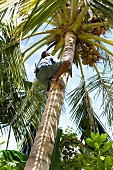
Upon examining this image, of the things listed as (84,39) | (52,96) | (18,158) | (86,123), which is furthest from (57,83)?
(86,123)

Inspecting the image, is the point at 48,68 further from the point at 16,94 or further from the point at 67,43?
the point at 16,94

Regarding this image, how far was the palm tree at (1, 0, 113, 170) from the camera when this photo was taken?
8.34ft

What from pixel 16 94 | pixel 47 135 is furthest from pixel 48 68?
pixel 16 94

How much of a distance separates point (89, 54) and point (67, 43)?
27.6 inches

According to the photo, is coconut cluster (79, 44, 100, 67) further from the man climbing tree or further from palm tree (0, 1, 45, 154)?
the man climbing tree

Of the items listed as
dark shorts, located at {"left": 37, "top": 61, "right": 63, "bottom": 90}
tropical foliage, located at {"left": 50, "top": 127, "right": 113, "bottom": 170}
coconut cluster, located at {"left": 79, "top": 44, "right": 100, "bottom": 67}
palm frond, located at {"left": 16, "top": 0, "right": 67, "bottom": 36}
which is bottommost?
tropical foliage, located at {"left": 50, "top": 127, "right": 113, "bottom": 170}

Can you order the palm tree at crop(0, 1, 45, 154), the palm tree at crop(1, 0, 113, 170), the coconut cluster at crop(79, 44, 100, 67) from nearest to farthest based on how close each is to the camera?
the palm tree at crop(1, 0, 113, 170), the palm tree at crop(0, 1, 45, 154), the coconut cluster at crop(79, 44, 100, 67)

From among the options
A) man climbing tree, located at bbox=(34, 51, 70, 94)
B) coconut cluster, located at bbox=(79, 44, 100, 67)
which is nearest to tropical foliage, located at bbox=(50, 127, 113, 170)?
man climbing tree, located at bbox=(34, 51, 70, 94)

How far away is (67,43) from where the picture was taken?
3.90 metres

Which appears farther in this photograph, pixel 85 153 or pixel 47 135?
pixel 85 153

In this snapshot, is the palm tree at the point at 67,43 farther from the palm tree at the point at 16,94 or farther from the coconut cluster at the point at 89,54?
the palm tree at the point at 16,94

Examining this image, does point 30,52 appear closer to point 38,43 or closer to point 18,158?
point 38,43

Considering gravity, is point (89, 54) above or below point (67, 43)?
above

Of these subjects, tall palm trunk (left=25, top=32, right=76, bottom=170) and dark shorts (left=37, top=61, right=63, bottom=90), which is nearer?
tall palm trunk (left=25, top=32, right=76, bottom=170)
